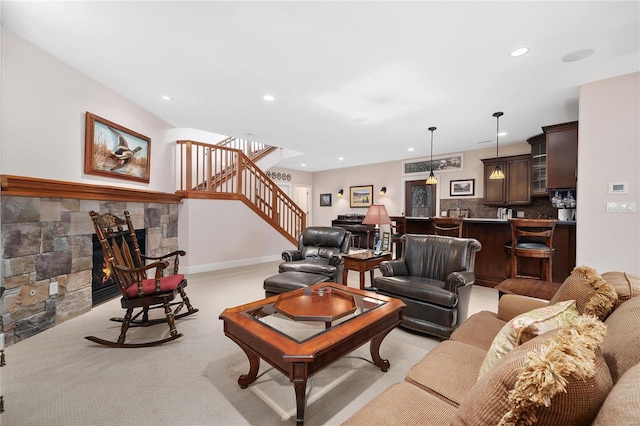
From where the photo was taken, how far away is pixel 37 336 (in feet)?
7.80

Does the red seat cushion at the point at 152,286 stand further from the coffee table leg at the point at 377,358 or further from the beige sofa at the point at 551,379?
the beige sofa at the point at 551,379

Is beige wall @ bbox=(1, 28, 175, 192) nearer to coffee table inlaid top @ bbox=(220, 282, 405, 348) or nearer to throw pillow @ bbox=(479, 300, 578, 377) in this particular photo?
coffee table inlaid top @ bbox=(220, 282, 405, 348)

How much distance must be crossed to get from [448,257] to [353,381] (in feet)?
5.56

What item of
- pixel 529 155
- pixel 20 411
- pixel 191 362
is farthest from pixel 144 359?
pixel 529 155

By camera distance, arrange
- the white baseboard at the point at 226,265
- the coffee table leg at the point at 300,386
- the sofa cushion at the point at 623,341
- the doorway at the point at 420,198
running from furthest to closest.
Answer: the doorway at the point at 420,198, the white baseboard at the point at 226,265, the coffee table leg at the point at 300,386, the sofa cushion at the point at 623,341

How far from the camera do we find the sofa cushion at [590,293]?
1123mm

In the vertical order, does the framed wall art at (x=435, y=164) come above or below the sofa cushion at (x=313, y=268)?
above

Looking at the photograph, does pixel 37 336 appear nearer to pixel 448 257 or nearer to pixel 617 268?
pixel 448 257

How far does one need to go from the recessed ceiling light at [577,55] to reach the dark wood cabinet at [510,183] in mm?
3301

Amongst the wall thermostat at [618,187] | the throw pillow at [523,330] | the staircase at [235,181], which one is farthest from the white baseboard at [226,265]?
the wall thermostat at [618,187]

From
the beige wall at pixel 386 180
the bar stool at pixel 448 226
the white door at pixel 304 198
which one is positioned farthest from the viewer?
the white door at pixel 304 198

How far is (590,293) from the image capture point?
1.20m

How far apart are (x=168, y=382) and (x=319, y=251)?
7.91ft

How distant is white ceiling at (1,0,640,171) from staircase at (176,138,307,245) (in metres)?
1.11
